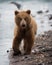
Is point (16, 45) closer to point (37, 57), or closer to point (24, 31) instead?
point (24, 31)

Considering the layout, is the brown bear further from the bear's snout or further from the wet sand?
the wet sand

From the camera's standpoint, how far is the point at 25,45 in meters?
10.5


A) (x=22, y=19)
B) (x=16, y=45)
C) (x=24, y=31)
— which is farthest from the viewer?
(x=16, y=45)

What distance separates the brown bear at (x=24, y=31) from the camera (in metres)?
9.85

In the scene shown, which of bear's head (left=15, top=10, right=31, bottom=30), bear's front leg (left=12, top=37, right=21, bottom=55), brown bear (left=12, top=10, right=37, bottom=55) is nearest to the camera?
bear's head (left=15, top=10, right=31, bottom=30)

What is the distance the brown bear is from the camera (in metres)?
9.85

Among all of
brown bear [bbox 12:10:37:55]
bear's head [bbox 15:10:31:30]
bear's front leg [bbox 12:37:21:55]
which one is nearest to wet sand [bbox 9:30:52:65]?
bear's front leg [bbox 12:37:21:55]

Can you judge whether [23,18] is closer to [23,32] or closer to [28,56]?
[23,32]

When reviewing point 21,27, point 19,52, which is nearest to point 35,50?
point 19,52

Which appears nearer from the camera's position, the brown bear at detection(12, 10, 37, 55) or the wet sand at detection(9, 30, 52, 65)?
the wet sand at detection(9, 30, 52, 65)

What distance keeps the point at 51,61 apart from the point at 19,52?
1453 mm

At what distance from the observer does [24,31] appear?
10133 mm

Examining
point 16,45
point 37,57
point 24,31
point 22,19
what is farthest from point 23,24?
point 37,57

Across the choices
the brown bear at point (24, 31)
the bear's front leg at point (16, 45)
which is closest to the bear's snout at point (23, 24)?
the brown bear at point (24, 31)
